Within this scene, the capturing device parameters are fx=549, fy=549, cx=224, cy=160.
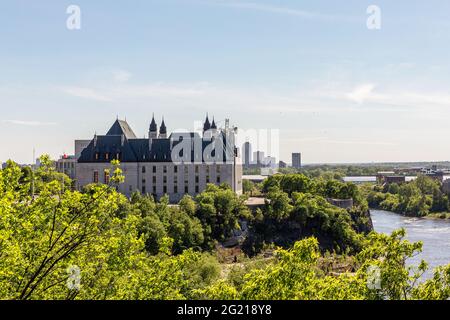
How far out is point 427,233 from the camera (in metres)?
95.0

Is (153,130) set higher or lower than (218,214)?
higher

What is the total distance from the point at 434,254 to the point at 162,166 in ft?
137

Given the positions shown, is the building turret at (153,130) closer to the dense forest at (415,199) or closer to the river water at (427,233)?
the river water at (427,233)

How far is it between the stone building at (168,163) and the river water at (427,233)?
28.9 metres

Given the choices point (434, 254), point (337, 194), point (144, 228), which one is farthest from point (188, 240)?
point (337, 194)

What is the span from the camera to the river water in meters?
66.1

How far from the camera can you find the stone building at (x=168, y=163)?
85.8 metres

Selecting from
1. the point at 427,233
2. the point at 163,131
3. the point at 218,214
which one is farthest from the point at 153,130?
the point at 427,233

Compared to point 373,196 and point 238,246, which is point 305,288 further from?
point 373,196

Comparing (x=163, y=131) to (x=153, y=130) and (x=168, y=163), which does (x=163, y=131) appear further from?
(x=168, y=163)

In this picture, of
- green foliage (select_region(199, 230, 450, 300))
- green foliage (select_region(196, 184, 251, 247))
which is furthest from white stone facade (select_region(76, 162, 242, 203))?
green foliage (select_region(199, 230, 450, 300))

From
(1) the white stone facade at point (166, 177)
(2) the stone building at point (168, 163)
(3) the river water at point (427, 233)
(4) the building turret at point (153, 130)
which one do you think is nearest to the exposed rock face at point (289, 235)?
(3) the river water at point (427, 233)

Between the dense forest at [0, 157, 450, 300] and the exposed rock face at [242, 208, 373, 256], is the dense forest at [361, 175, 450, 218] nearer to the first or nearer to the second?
the exposed rock face at [242, 208, 373, 256]

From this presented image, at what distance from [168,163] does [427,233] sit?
46.4 meters
